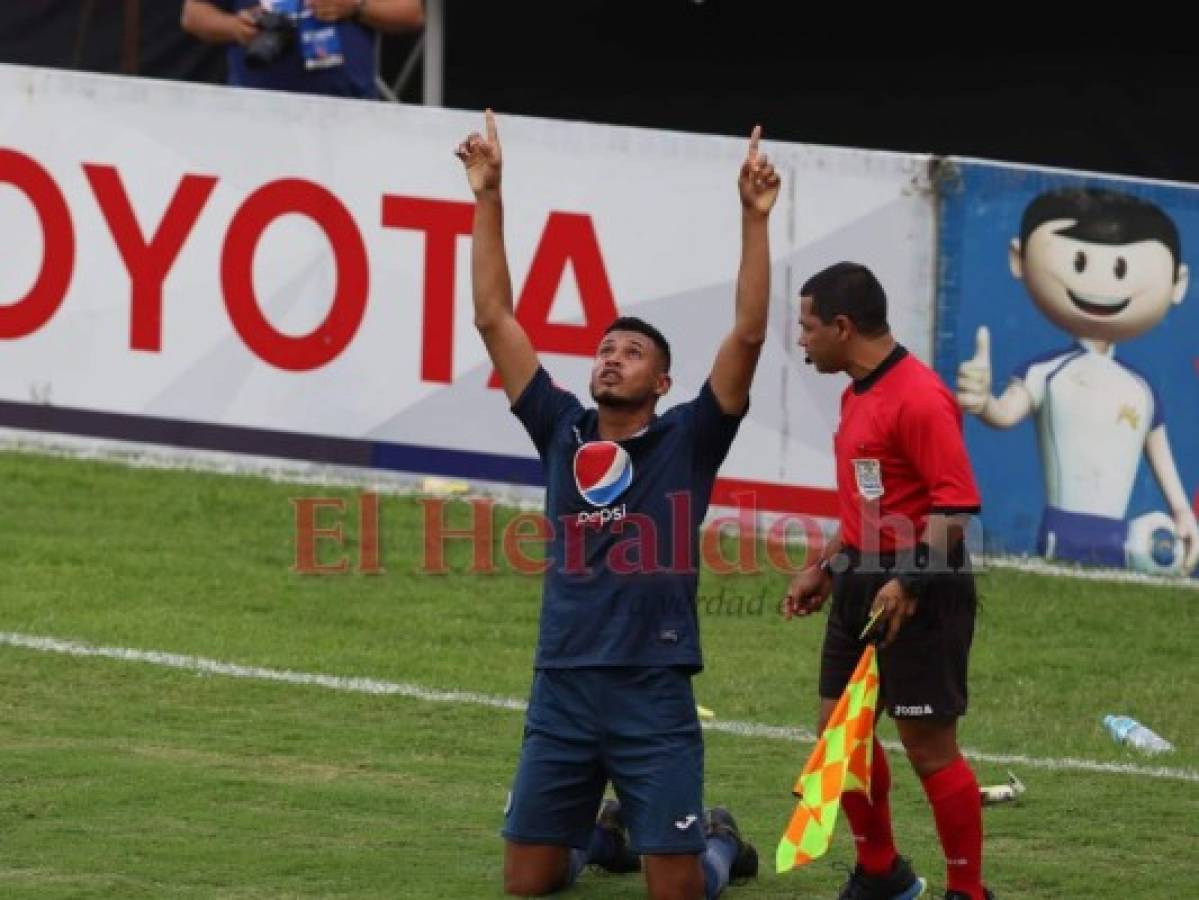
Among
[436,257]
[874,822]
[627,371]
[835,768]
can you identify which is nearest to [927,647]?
[835,768]

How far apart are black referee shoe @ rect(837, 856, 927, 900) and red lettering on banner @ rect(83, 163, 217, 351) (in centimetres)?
723

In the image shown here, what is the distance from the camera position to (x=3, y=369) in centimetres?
1535

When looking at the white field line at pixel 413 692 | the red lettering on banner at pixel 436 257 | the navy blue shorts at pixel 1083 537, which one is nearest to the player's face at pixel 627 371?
the white field line at pixel 413 692

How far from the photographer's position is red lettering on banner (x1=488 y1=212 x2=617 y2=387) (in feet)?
46.8

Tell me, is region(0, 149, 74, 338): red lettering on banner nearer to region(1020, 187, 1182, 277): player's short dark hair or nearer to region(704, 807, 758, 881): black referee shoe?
region(1020, 187, 1182, 277): player's short dark hair

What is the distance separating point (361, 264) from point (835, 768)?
686 cm

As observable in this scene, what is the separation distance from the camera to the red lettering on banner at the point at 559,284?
46.8ft

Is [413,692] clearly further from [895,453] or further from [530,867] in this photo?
[895,453]

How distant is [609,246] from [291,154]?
1728 millimetres

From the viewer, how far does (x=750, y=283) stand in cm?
823

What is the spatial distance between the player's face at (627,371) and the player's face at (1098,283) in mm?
5565

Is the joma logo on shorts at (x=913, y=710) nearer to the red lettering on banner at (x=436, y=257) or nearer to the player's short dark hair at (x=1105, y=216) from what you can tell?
the player's short dark hair at (x=1105, y=216)

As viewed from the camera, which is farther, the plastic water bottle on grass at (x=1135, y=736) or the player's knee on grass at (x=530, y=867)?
the plastic water bottle on grass at (x=1135, y=736)

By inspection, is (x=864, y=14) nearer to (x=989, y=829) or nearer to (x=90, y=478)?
(x=90, y=478)
